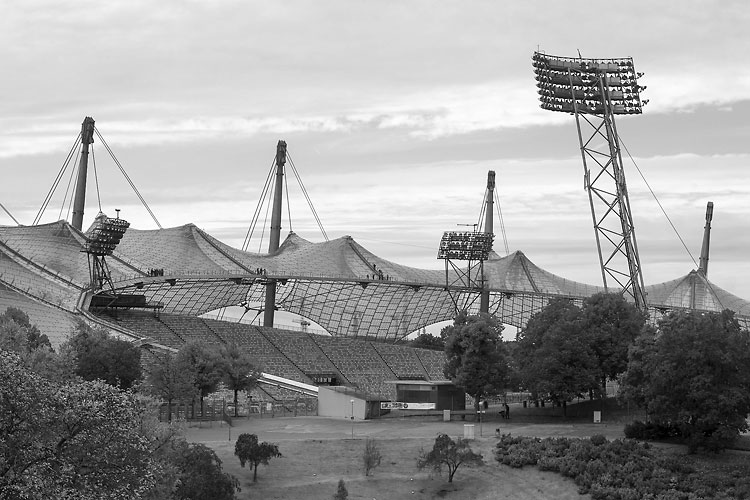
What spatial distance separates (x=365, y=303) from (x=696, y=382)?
3168 inches

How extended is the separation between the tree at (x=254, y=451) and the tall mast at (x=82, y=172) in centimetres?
7402

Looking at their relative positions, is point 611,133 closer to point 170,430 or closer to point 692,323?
point 692,323

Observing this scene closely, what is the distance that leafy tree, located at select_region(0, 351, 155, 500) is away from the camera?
96.6ft

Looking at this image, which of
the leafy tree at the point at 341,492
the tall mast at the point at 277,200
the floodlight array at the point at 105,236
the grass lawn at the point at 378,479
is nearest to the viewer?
the leafy tree at the point at 341,492

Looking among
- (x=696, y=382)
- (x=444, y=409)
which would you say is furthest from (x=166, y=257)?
(x=696, y=382)

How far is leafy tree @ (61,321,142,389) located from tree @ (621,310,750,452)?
3308cm

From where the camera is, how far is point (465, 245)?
118 m

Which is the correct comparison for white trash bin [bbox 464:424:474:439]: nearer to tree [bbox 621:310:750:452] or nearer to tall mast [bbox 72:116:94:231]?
tree [bbox 621:310:750:452]

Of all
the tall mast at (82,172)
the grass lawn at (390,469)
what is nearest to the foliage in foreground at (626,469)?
the grass lawn at (390,469)

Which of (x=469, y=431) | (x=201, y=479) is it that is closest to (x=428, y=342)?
(x=469, y=431)

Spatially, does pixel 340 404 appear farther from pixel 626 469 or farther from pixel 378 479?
pixel 626 469

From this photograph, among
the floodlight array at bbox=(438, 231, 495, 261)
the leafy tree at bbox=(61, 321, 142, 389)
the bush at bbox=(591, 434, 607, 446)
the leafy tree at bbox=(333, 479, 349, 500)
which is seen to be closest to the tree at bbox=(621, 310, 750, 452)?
the bush at bbox=(591, 434, 607, 446)

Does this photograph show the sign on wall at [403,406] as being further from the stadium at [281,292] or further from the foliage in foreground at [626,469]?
the foliage in foreground at [626,469]

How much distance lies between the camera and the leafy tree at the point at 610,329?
76250 millimetres
